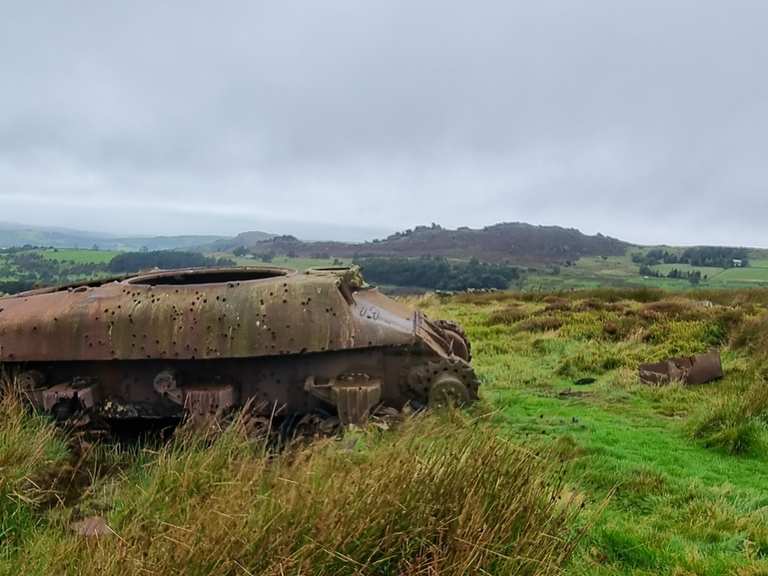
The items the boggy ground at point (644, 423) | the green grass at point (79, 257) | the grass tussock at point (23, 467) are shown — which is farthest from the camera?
the green grass at point (79, 257)

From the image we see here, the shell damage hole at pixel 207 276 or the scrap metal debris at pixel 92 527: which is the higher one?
the shell damage hole at pixel 207 276

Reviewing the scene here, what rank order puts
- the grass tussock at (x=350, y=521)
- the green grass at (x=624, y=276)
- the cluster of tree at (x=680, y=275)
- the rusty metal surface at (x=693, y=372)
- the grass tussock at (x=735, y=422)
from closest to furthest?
the grass tussock at (x=350, y=521) → the grass tussock at (x=735, y=422) → the rusty metal surface at (x=693, y=372) → the green grass at (x=624, y=276) → the cluster of tree at (x=680, y=275)

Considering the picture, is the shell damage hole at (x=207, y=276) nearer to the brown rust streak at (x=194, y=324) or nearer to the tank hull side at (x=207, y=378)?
the brown rust streak at (x=194, y=324)

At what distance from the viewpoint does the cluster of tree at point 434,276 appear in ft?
92.5

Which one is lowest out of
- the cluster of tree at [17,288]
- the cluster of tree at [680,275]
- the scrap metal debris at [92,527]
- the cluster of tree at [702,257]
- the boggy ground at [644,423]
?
the boggy ground at [644,423]

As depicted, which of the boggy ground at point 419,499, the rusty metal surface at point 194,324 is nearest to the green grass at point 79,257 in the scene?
the rusty metal surface at point 194,324

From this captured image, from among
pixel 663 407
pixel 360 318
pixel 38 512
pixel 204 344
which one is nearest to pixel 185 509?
pixel 38 512

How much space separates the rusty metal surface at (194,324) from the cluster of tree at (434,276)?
69.0 feet

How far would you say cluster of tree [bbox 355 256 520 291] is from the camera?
2820cm

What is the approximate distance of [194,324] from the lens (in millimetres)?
5777

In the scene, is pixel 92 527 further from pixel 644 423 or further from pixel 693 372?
pixel 693 372

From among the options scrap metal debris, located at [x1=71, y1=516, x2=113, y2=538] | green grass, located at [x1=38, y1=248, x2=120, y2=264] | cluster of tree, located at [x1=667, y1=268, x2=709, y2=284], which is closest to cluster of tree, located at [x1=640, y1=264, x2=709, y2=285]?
cluster of tree, located at [x1=667, y1=268, x2=709, y2=284]

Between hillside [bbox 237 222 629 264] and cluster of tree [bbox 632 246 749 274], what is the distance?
4322 mm

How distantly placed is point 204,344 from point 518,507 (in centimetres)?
349
